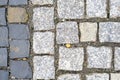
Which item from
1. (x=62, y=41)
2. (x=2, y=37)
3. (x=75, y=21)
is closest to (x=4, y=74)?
(x=2, y=37)

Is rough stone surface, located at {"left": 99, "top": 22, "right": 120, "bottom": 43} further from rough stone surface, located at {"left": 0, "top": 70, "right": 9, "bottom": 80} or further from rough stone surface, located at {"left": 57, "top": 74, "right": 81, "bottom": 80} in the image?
rough stone surface, located at {"left": 0, "top": 70, "right": 9, "bottom": 80}

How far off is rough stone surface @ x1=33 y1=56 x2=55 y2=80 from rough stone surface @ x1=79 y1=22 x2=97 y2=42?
438 millimetres

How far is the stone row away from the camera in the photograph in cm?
372

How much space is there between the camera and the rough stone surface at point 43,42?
12.5ft

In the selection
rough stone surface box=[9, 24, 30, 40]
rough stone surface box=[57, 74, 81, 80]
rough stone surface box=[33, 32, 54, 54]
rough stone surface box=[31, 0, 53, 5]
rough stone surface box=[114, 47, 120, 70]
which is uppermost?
rough stone surface box=[31, 0, 53, 5]

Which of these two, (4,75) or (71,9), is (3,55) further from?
(71,9)

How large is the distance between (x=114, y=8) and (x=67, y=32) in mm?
591

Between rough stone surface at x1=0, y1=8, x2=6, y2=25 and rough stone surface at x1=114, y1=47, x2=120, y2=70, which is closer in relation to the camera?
rough stone surface at x1=114, y1=47, x2=120, y2=70

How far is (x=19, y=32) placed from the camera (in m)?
3.84

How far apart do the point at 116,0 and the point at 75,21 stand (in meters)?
0.51

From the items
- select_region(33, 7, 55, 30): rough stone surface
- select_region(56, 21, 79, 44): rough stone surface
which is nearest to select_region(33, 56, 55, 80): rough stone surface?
select_region(56, 21, 79, 44): rough stone surface

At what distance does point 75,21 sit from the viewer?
12.4 ft

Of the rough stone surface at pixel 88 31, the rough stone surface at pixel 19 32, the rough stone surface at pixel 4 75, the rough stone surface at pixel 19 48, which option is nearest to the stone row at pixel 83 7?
the rough stone surface at pixel 88 31

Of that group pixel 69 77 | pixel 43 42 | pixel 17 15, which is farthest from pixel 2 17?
pixel 69 77
